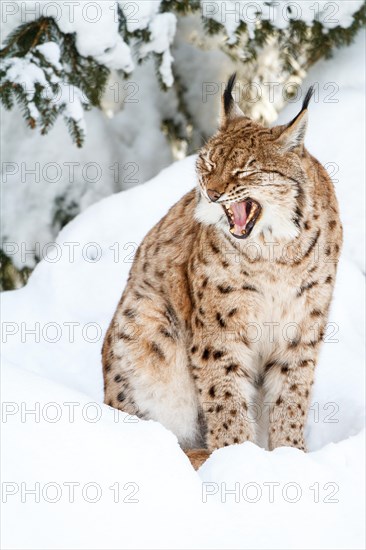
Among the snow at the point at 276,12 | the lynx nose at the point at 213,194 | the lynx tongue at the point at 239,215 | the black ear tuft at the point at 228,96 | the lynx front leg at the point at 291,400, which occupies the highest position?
the snow at the point at 276,12

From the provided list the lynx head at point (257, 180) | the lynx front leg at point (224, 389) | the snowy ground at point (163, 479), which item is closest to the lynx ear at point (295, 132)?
the lynx head at point (257, 180)

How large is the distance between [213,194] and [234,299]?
477 mm

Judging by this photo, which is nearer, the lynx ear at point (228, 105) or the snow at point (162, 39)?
the lynx ear at point (228, 105)

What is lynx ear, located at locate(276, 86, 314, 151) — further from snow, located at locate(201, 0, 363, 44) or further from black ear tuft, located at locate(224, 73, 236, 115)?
snow, located at locate(201, 0, 363, 44)

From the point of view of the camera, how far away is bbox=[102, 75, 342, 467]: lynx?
3.72 m

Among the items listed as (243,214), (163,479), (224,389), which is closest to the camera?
(163,479)

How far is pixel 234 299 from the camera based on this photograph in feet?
12.8

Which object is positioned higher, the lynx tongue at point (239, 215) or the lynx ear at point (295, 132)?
the lynx ear at point (295, 132)

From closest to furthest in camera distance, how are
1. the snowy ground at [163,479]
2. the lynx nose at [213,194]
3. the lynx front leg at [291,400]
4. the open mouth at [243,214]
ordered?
the snowy ground at [163,479], the lynx nose at [213,194], the open mouth at [243,214], the lynx front leg at [291,400]

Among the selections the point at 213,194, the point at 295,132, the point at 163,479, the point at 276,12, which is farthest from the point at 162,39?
the point at 163,479

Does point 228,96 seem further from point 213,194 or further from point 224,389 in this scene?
point 224,389

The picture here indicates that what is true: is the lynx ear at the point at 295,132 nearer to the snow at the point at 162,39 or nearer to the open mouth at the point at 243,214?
the open mouth at the point at 243,214

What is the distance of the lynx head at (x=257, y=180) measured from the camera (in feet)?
11.9

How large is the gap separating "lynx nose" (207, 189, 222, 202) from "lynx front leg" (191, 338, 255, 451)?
624mm
